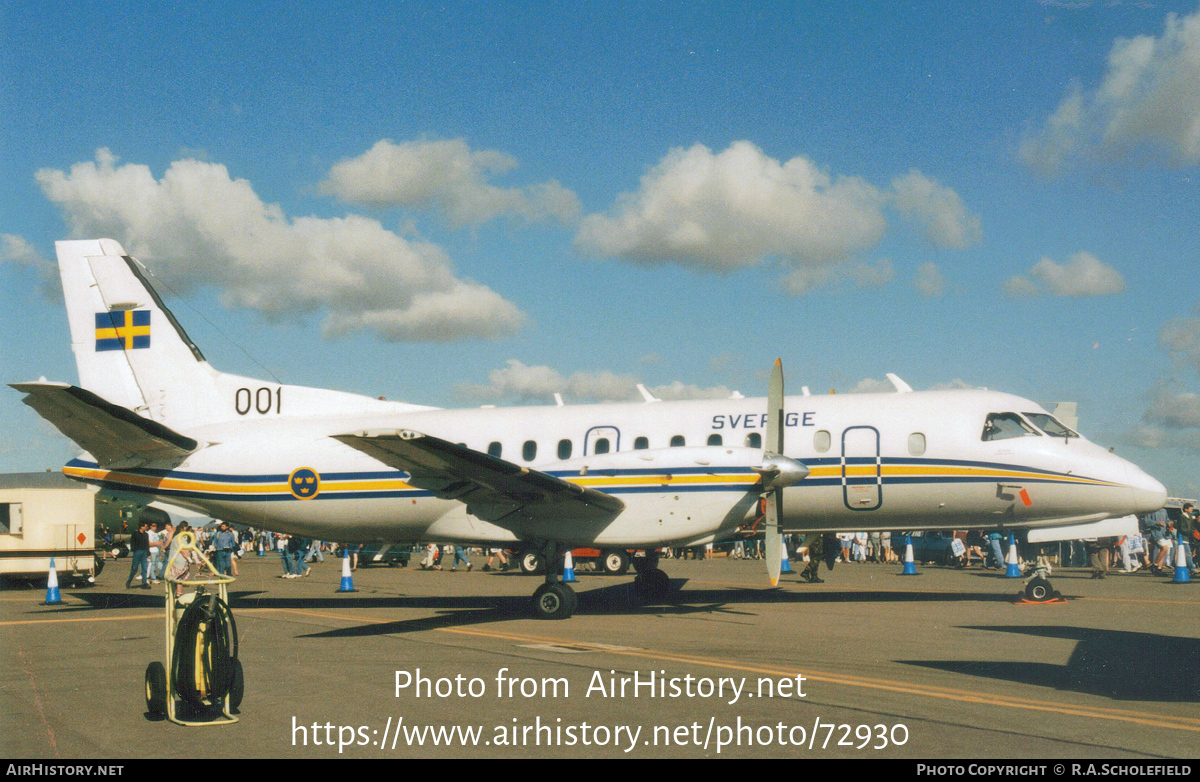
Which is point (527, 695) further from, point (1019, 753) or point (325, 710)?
point (1019, 753)

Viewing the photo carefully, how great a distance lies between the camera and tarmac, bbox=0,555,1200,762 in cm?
626

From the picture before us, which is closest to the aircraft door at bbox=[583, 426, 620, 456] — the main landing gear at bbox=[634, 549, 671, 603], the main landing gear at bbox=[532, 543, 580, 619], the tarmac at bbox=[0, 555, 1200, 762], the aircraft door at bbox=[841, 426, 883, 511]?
the main landing gear at bbox=[532, 543, 580, 619]

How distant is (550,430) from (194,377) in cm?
718

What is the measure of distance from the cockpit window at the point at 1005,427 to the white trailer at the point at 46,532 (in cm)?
1916

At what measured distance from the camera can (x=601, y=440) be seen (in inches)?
608

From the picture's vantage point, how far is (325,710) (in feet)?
24.5

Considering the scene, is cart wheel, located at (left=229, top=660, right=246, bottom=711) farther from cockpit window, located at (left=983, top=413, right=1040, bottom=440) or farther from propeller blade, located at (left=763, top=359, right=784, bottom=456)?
cockpit window, located at (left=983, top=413, right=1040, bottom=440)

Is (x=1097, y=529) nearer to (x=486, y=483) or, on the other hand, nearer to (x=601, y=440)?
(x=601, y=440)

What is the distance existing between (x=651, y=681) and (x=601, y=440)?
725 centimetres

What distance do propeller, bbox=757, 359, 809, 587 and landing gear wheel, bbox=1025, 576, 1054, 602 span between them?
16.0 feet

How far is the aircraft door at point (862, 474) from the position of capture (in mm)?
14531

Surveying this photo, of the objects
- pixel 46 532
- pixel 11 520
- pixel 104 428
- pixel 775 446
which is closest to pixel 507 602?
pixel 775 446

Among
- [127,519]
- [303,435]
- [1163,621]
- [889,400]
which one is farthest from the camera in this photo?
[127,519]
